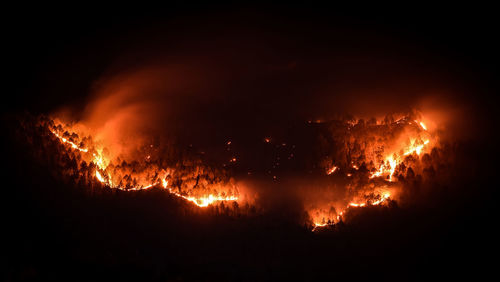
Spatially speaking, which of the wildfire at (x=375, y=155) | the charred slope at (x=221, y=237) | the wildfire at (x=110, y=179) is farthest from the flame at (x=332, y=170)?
the wildfire at (x=110, y=179)

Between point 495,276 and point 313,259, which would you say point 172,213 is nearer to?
point 313,259

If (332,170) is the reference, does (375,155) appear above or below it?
above

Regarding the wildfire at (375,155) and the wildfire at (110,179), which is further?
the wildfire at (110,179)

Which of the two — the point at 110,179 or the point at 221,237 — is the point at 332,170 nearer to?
the point at 221,237

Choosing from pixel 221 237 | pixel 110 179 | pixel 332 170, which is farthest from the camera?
pixel 332 170

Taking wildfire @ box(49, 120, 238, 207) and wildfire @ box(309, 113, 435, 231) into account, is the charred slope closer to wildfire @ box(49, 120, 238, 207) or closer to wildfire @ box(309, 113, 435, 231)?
wildfire @ box(49, 120, 238, 207)

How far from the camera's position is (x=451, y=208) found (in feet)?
58.6

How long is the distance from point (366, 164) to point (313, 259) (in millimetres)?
6468

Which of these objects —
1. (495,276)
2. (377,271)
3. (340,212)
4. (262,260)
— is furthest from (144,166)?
(495,276)

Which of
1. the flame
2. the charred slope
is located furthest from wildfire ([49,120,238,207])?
the flame

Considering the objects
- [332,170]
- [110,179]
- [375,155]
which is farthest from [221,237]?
[375,155]

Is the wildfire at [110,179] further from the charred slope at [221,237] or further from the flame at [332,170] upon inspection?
the flame at [332,170]

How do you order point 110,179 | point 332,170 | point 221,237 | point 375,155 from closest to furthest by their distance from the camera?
point 221,237, point 110,179, point 332,170, point 375,155

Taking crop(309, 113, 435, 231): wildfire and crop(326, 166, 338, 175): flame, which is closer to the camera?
crop(309, 113, 435, 231): wildfire
